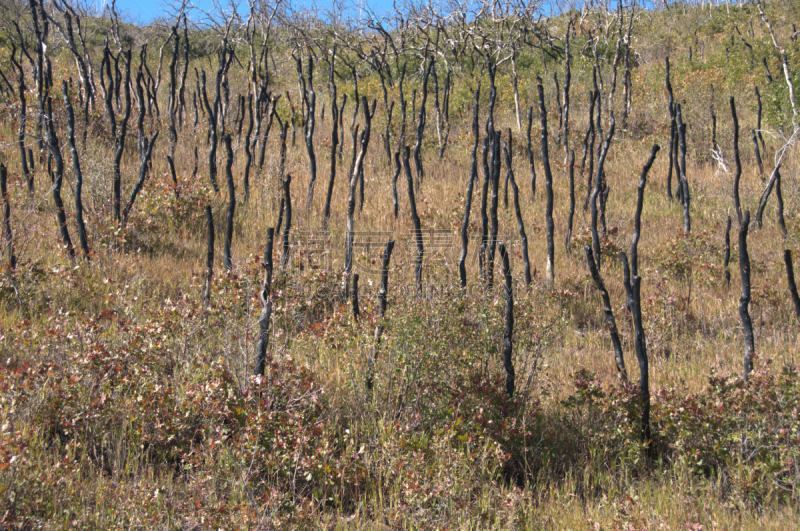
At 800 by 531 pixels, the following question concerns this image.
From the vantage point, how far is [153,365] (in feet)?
11.4

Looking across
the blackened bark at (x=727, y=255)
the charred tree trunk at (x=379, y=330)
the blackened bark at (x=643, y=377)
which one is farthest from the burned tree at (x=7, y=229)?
the blackened bark at (x=727, y=255)

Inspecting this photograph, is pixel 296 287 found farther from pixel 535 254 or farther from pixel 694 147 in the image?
pixel 694 147

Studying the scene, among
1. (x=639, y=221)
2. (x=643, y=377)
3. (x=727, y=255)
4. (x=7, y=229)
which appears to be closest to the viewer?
(x=643, y=377)

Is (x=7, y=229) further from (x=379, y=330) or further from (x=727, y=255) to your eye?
(x=727, y=255)

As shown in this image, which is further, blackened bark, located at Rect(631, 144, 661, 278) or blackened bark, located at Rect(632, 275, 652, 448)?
blackened bark, located at Rect(631, 144, 661, 278)

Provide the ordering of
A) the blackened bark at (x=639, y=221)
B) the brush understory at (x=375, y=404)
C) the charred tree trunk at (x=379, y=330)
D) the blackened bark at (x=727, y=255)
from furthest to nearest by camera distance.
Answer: the blackened bark at (x=727, y=255) → the blackened bark at (x=639, y=221) → the charred tree trunk at (x=379, y=330) → the brush understory at (x=375, y=404)

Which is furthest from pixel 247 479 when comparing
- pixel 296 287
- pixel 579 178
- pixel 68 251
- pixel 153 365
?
pixel 579 178

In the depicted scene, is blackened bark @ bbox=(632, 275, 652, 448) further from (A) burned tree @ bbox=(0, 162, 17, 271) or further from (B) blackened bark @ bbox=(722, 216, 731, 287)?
(A) burned tree @ bbox=(0, 162, 17, 271)

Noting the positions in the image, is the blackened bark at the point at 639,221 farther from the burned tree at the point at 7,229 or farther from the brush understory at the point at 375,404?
the burned tree at the point at 7,229

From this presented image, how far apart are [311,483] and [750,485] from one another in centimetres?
208

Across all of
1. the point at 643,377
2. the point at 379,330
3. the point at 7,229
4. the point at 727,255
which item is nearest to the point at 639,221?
the point at 643,377

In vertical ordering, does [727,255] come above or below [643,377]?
above

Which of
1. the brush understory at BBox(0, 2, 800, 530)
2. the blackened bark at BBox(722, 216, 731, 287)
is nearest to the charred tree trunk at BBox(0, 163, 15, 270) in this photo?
the brush understory at BBox(0, 2, 800, 530)

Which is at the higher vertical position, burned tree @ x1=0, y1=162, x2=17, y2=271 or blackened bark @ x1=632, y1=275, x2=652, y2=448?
burned tree @ x1=0, y1=162, x2=17, y2=271
